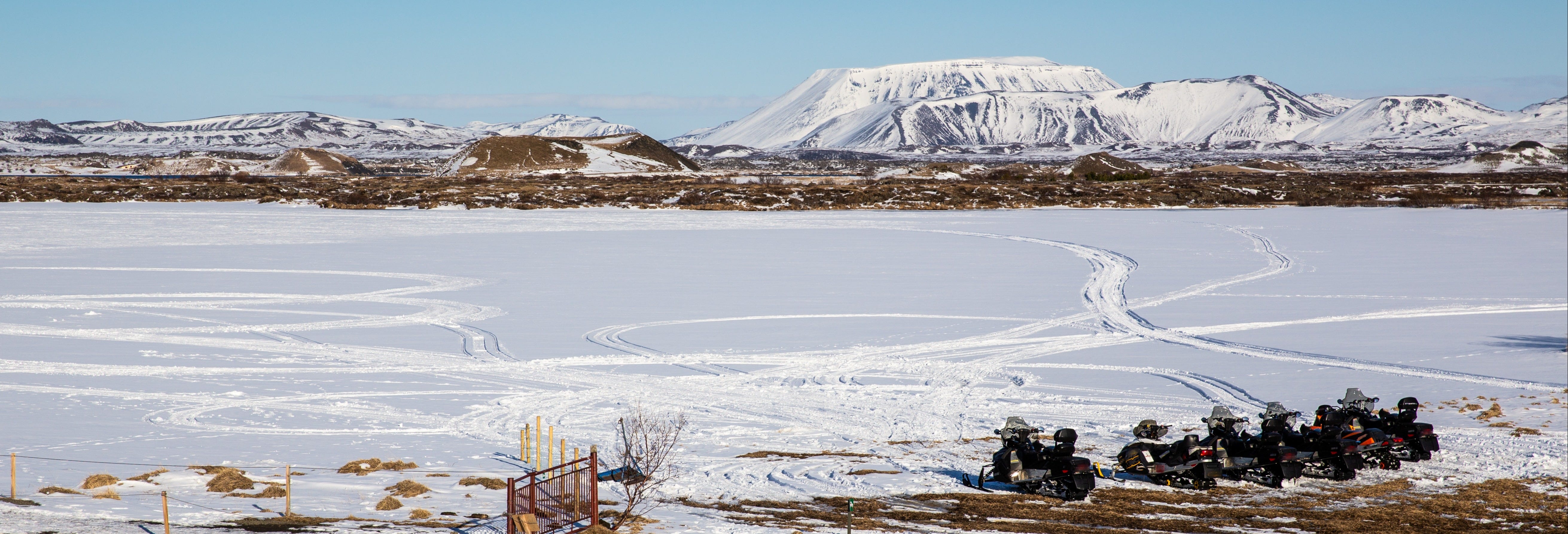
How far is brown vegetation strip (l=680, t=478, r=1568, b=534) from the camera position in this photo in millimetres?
10281

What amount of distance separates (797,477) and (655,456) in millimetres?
1661

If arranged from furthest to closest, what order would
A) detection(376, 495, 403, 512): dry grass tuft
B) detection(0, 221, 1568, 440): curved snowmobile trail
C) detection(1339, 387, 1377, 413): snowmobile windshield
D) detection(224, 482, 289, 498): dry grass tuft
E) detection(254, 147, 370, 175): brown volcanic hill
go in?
detection(254, 147, 370, 175): brown volcanic hill → detection(0, 221, 1568, 440): curved snowmobile trail → detection(1339, 387, 1377, 413): snowmobile windshield → detection(224, 482, 289, 498): dry grass tuft → detection(376, 495, 403, 512): dry grass tuft

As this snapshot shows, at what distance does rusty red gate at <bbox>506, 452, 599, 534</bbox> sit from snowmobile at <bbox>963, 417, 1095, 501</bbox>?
4.15 metres

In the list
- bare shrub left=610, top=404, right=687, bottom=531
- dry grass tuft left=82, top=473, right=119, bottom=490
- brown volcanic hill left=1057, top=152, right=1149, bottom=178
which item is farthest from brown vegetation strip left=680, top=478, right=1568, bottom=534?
brown volcanic hill left=1057, top=152, right=1149, bottom=178

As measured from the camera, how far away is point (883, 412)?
15.3 meters

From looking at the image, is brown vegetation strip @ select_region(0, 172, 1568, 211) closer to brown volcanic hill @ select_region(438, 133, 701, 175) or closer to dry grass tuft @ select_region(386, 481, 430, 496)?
brown volcanic hill @ select_region(438, 133, 701, 175)

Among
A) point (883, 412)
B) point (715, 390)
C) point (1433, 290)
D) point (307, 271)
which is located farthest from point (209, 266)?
point (1433, 290)

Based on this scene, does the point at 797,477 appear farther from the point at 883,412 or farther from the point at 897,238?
the point at 897,238

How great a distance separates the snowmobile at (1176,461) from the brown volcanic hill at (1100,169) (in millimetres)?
77944

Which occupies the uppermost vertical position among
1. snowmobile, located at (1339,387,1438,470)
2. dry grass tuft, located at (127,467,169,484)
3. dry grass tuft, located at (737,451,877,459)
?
Result: snowmobile, located at (1339,387,1438,470)

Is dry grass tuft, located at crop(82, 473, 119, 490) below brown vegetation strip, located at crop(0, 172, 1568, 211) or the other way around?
below

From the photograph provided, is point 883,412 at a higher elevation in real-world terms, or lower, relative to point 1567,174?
lower

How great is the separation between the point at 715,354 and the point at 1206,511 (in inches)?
390

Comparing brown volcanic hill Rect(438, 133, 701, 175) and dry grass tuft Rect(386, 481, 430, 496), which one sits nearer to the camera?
dry grass tuft Rect(386, 481, 430, 496)
